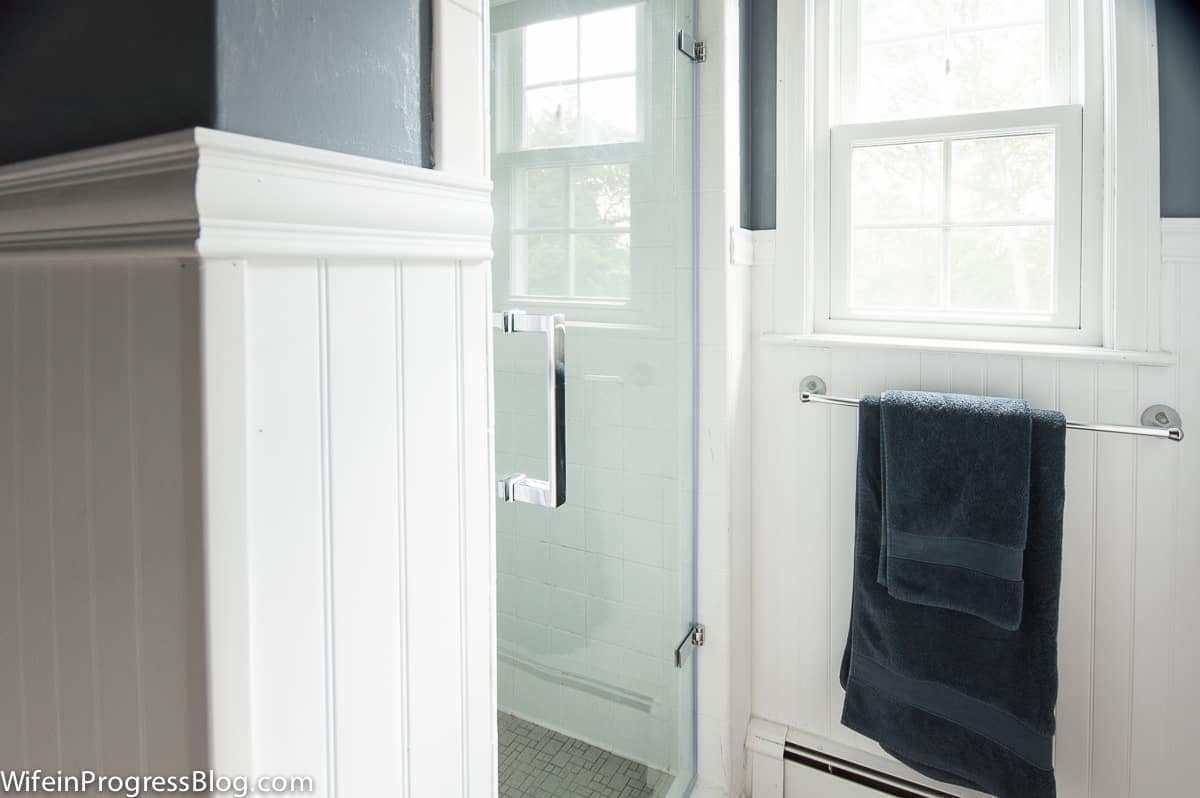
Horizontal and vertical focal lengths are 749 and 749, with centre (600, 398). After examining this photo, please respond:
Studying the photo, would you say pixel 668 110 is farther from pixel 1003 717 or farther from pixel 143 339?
pixel 1003 717

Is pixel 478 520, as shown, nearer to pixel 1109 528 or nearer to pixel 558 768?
pixel 558 768

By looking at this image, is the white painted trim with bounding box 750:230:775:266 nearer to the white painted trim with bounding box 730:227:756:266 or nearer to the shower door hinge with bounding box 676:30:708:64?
the white painted trim with bounding box 730:227:756:266

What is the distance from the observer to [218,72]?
524mm

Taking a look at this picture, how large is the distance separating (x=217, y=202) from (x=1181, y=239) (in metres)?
1.51

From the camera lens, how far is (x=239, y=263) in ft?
1.75

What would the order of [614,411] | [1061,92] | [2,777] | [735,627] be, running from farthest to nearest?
[735,627], [1061,92], [614,411], [2,777]

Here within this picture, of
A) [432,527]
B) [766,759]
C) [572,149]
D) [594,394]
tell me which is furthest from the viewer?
[766,759]

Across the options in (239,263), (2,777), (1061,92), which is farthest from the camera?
(1061,92)

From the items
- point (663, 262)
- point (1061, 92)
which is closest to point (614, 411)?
point (663, 262)

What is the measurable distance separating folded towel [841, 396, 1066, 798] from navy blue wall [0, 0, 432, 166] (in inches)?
44.4

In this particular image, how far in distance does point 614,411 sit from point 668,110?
1.91ft

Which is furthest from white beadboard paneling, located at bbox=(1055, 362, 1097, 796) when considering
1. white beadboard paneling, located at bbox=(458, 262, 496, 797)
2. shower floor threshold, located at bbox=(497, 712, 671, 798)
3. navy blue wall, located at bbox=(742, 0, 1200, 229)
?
white beadboard paneling, located at bbox=(458, 262, 496, 797)

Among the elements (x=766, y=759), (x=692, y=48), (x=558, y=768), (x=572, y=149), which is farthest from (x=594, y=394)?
(x=766, y=759)

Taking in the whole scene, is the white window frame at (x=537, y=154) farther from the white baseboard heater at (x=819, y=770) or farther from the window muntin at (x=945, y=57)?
the white baseboard heater at (x=819, y=770)
